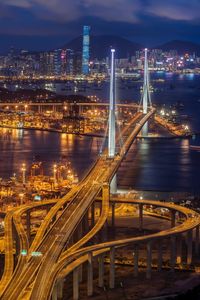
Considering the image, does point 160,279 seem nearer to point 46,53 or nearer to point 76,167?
point 76,167

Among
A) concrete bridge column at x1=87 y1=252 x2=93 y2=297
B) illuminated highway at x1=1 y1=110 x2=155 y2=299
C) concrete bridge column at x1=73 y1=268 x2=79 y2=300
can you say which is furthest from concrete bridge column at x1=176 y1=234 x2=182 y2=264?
concrete bridge column at x1=73 y1=268 x2=79 y2=300

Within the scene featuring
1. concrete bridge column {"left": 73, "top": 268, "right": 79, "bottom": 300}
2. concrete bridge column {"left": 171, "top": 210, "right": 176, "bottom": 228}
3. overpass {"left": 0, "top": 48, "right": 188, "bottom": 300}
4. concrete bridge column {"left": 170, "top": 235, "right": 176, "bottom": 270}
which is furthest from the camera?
concrete bridge column {"left": 171, "top": 210, "right": 176, "bottom": 228}

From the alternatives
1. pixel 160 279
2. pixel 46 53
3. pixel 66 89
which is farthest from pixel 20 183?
pixel 46 53

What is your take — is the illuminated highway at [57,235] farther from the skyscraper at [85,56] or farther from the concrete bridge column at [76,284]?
the skyscraper at [85,56]

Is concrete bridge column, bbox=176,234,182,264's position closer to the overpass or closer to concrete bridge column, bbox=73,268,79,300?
the overpass

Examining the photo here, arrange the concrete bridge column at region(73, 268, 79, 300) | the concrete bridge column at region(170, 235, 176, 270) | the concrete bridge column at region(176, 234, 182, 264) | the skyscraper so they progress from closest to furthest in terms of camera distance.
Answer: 1. the concrete bridge column at region(73, 268, 79, 300)
2. the concrete bridge column at region(170, 235, 176, 270)
3. the concrete bridge column at region(176, 234, 182, 264)
4. the skyscraper

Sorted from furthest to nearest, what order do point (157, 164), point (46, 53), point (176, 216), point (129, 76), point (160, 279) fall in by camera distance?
1. point (46, 53)
2. point (129, 76)
3. point (157, 164)
4. point (176, 216)
5. point (160, 279)

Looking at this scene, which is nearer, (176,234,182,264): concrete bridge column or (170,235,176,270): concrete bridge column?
(170,235,176,270): concrete bridge column

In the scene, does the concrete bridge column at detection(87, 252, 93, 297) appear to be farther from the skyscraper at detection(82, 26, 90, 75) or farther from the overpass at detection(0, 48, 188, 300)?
the skyscraper at detection(82, 26, 90, 75)

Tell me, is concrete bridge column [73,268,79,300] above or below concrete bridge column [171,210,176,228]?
below

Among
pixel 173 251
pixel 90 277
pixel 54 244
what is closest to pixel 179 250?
pixel 173 251

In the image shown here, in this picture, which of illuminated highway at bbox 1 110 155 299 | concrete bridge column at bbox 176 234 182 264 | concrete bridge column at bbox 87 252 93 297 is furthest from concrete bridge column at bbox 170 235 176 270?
concrete bridge column at bbox 87 252 93 297
